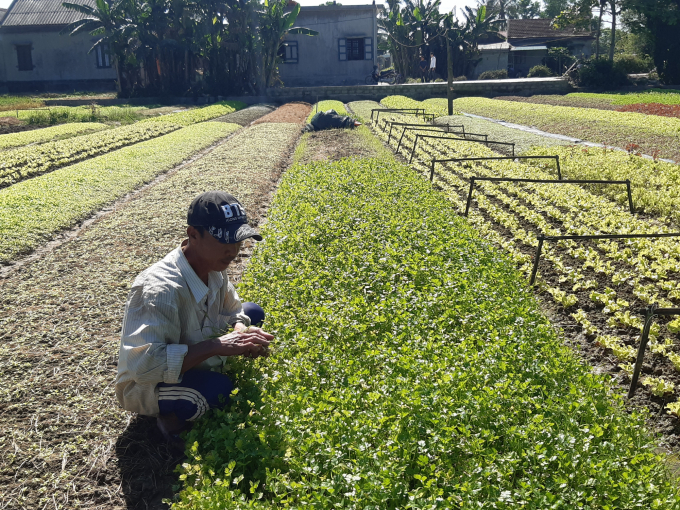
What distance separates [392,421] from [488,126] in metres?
19.6

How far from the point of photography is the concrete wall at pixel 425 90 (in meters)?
37.5

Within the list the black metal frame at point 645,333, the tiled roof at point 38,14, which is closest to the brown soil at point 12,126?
the tiled roof at point 38,14

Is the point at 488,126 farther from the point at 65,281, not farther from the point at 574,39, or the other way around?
the point at 574,39

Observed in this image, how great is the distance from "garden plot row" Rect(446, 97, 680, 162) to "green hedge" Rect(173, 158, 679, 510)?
35.2 ft

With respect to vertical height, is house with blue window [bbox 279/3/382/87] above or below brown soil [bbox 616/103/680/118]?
above

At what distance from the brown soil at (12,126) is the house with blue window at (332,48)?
2465 centimetres

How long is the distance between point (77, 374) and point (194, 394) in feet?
6.08


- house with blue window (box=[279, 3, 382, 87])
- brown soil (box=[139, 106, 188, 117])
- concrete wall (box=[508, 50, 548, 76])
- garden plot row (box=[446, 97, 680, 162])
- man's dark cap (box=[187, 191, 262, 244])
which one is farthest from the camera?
concrete wall (box=[508, 50, 548, 76])

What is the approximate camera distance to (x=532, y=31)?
54844 millimetres

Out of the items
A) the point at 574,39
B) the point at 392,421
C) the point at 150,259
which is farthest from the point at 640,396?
the point at 574,39

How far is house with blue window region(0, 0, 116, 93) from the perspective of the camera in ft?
140

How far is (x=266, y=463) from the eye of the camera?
3.13 metres

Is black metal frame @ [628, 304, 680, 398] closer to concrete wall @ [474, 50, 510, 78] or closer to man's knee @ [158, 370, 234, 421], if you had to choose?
man's knee @ [158, 370, 234, 421]

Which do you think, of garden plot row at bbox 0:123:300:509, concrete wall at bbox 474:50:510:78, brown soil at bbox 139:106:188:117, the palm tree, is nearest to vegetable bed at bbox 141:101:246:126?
brown soil at bbox 139:106:188:117
